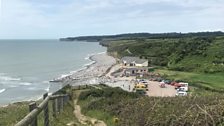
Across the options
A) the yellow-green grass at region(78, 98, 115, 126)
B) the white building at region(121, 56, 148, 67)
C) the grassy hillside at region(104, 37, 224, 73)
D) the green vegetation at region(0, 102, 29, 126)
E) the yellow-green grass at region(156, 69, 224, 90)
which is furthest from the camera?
the white building at region(121, 56, 148, 67)

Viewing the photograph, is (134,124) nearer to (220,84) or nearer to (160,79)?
(220,84)

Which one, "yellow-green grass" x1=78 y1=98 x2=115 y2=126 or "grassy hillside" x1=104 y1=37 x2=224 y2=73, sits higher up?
"yellow-green grass" x1=78 y1=98 x2=115 y2=126

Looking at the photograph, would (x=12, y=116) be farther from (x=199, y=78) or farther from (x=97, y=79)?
(x=199, y=78)

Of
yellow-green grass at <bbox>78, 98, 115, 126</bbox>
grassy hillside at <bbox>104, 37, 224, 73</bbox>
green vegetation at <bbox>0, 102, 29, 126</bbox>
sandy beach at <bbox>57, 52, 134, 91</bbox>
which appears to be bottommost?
sandy beach at <bbox>57, 52, 134, 91</bbox>

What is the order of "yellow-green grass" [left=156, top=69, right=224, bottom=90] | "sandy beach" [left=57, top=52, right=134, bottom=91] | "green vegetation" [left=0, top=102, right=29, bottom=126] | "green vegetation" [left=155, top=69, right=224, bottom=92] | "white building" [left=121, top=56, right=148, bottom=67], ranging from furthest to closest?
1. "white building" [left=121, top=56, right=148, bottom=67]
2. "yellow-green grass" [left=156, top=69, right=224, bottom=90]
3. "sandy beach" [left=57, top=52, right=134, bottom=91]
4. "green vegetation" [left=155, top=69, right=224, bottom=92]
5. "green vegetation" [left=0, top=102, right=29, bottom=126]

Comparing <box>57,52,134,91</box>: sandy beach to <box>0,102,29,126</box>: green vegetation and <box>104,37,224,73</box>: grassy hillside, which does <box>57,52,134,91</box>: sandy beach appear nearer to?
<box>104,37,224,73</box>: grassy hillside

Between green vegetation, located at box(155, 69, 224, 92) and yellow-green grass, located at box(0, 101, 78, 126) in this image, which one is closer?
yellow-green grass, located at box(0, 101, 78, 126)

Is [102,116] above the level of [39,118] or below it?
below

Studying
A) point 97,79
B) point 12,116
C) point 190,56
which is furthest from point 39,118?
point 190,56

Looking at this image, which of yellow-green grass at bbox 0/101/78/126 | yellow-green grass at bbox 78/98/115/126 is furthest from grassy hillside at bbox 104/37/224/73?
yellow-green grass at bbox 0/101/78/126
